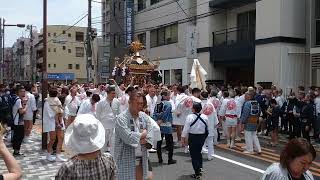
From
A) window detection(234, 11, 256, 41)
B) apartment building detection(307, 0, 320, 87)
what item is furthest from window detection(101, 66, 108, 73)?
apartment building detection(307, 0, 320, 87)

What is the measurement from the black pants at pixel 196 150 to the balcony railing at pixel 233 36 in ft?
51.3

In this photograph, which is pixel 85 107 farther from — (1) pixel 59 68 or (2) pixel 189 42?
(1) pixel 59 68

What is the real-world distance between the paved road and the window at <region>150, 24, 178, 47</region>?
21431 millimetres

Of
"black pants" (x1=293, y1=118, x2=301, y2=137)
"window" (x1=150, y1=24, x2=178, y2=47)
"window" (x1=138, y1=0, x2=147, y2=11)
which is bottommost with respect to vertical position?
"black pants" (x1=293, y1=118, x2=301, y2=137)

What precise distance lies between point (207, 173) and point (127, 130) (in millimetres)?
4775

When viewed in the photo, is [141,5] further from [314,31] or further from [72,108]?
[72,108]

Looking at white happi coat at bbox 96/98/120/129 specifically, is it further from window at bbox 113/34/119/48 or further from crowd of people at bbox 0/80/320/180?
window at bbox 113/34/119/48

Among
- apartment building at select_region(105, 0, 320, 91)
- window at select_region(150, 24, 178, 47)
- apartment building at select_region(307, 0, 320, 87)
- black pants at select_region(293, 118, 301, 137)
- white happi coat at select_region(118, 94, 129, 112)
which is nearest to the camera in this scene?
white happi coat at select_region(118, 94, 129, 112)

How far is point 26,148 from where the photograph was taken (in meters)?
13.2

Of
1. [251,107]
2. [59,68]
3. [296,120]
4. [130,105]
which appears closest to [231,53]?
[296,120]

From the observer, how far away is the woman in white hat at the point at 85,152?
3.69m

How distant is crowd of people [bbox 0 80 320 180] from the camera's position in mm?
3764

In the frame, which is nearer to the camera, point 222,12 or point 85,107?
point 85,107

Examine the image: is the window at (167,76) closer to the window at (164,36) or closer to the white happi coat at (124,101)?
the window at (164,36)
